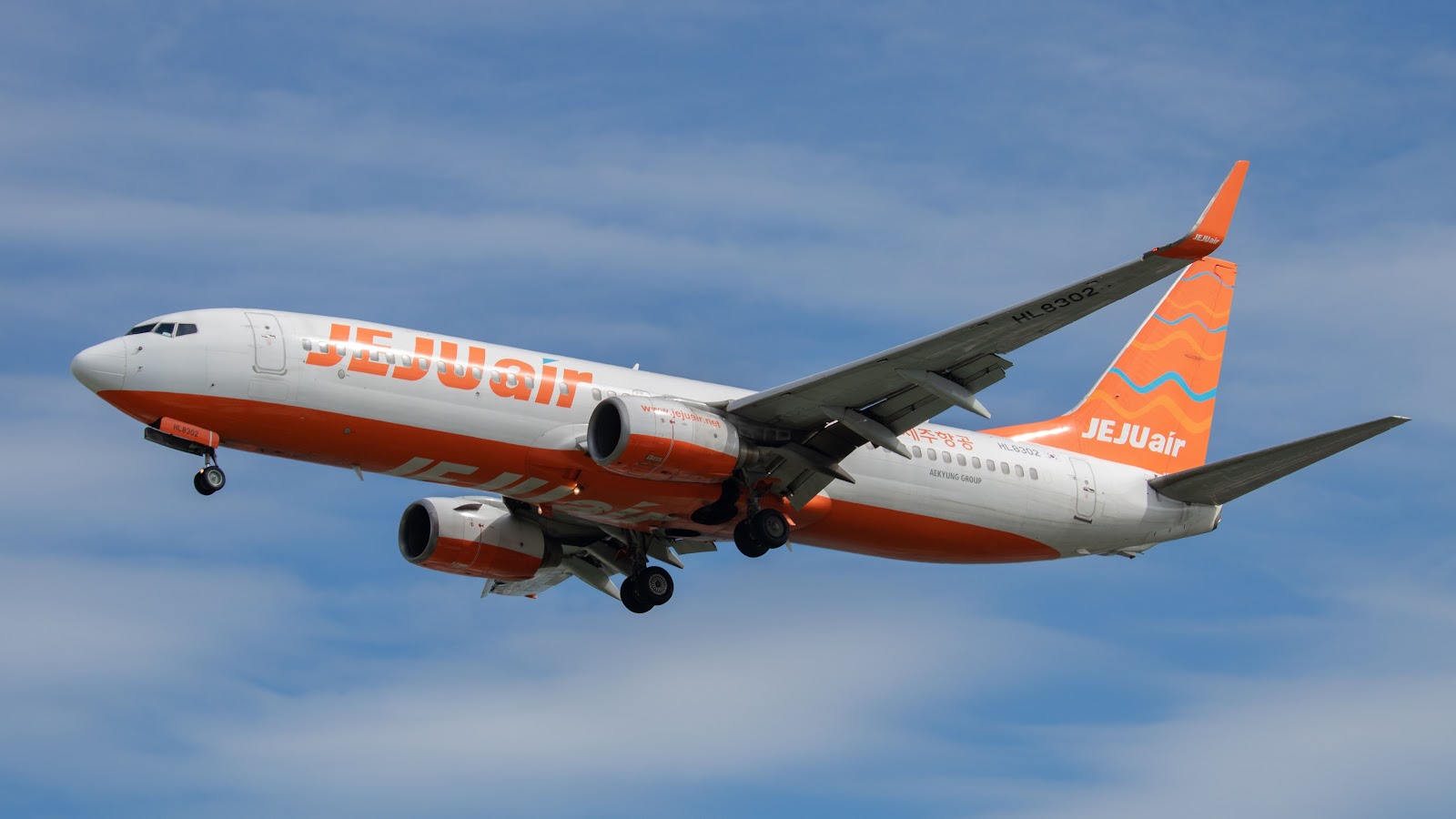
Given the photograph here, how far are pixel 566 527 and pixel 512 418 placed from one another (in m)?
7.60

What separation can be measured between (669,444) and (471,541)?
8.53 meters

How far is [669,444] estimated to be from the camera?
37.6 m

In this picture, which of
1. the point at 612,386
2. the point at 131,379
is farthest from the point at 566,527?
the point at 131,379

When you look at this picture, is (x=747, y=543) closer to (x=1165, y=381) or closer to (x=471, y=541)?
(x=471, y=541)

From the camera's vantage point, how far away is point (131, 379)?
35969 mm

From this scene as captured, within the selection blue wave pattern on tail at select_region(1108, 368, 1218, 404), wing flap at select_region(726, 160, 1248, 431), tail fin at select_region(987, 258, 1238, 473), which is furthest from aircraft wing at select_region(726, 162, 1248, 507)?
blue wave pattern on tail at select_region(1108, 368, 1218, 404)

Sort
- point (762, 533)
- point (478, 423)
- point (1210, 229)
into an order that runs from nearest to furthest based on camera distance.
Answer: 1. point (1210, 229)
2. point (478, 423)
3. point (762, 533)

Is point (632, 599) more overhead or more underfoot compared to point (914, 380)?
more underfoot

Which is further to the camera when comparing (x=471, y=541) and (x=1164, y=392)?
(x=1164, y=392)

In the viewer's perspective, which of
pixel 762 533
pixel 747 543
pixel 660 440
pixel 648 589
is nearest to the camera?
pixel 660 440

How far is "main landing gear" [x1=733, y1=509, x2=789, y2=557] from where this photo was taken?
131 ft

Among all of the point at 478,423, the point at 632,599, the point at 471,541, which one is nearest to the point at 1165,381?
the point at 632,599

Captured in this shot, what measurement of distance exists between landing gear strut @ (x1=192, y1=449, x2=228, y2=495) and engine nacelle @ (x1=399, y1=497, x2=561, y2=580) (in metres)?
8.34

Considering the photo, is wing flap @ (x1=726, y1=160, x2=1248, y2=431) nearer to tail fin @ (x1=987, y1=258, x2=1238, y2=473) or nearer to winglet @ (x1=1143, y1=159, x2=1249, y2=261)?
winglet @ (x1=1143, y1=159, x2=1249, y2=261)
